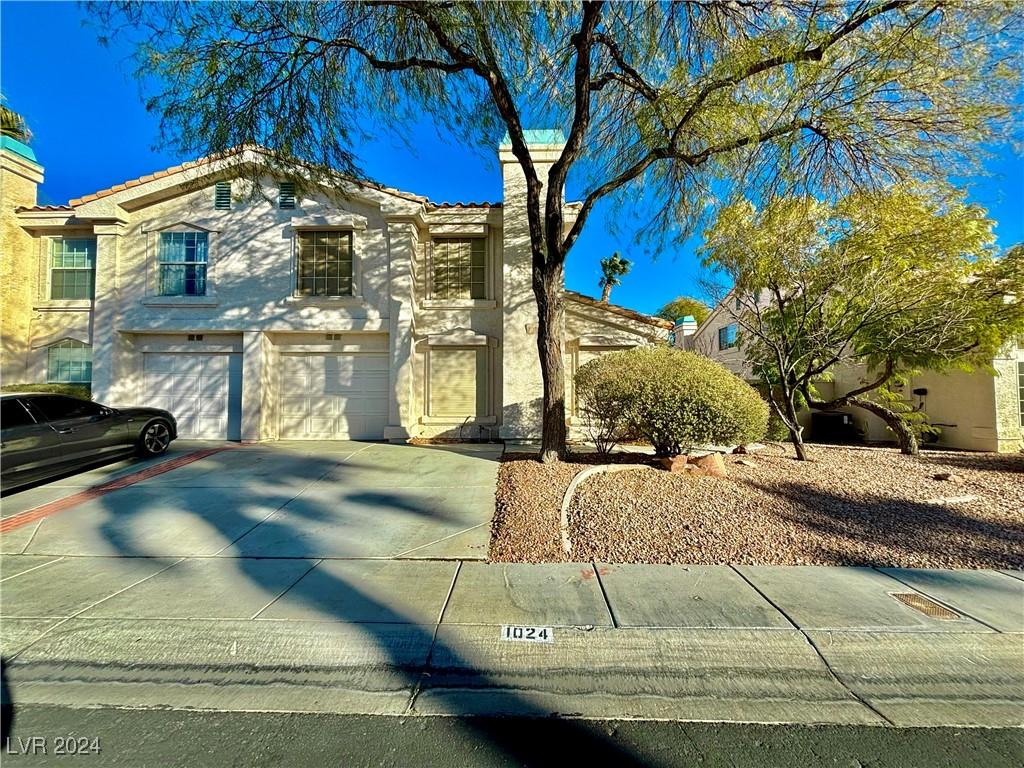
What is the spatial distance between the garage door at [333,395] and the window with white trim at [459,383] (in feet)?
3.94

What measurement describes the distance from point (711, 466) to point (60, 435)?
32.1ft

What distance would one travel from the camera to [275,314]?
10773 millimetres

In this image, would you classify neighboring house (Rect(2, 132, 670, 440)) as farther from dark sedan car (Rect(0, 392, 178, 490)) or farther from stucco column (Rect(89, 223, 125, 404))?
dark sedan car (Rect(0, 392, 178, 490))

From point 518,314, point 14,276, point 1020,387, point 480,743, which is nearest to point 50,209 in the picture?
point 14,276

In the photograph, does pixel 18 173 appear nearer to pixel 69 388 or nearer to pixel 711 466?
pixel 69 388

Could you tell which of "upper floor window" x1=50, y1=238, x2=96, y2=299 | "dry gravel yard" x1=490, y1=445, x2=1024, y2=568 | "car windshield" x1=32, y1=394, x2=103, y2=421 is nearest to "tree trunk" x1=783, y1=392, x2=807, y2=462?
"dry gravel yard" x1=490, y1=445, x2=1024, y2=568

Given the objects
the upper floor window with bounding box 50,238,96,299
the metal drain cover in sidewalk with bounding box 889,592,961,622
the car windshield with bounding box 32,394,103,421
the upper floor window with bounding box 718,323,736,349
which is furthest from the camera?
the upper floor window with bounding box 718,323,736,349

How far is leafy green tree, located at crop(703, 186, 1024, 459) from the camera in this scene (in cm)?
724

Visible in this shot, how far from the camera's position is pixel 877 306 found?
24.9 ft

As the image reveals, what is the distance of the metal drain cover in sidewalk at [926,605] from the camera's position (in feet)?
11.5

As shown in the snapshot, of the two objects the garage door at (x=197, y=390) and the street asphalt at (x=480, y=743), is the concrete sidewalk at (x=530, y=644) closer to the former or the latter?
the street asphalt at (x=480, y=743)

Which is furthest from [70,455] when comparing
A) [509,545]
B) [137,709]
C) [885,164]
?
[885,164]

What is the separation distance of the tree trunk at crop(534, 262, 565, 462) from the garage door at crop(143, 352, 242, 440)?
7.68 meters

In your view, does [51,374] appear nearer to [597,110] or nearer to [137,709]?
[137,709]
